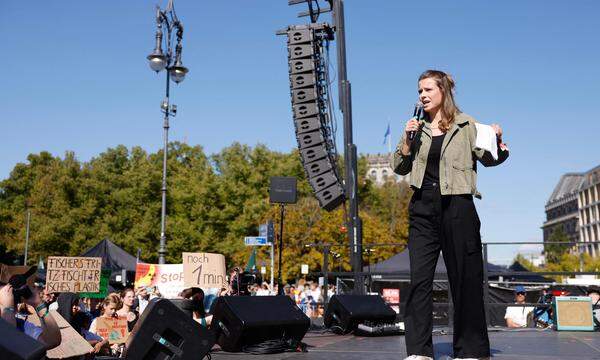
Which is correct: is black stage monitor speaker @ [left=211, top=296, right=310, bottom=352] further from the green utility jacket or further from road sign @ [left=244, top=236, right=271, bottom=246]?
road sign @ [left=244, top=236, right=271, bottom=246]

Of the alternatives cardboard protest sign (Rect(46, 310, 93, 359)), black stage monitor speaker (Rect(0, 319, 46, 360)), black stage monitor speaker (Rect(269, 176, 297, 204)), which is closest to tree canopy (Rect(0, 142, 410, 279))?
black stage monitor speaker (Rect(269, 176, 297, 204))

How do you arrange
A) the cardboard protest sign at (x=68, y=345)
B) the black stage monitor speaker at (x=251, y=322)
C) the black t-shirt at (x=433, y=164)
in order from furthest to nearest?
the black stage monitor speaker at (x=251, y=322) < the cardboard protest sign at (x=68, y=345) < the black t-shirt at (x=433, y=164)

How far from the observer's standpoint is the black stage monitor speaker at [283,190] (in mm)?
10945

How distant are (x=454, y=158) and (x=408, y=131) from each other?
35 cm

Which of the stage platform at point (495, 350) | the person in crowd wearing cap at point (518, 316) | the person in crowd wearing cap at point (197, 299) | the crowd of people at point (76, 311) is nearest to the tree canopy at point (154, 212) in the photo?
the person in crowd wearing cap at point (518, 316)

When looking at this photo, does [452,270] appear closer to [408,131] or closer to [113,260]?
[408,131]

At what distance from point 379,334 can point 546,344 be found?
8.11 feet

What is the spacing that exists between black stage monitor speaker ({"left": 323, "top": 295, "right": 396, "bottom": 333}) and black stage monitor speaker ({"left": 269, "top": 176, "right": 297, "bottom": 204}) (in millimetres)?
2395

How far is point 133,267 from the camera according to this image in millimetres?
22562

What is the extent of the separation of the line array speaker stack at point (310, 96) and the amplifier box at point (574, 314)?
→ 602cm

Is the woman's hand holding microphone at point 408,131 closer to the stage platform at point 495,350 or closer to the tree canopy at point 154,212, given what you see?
the stage platform at point 495,350

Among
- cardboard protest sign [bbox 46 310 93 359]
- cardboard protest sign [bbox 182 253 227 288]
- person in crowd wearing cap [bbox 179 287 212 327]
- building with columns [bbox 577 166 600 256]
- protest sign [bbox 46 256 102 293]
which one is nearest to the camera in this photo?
cardboard protest sign [bbox 46 310 93 359]

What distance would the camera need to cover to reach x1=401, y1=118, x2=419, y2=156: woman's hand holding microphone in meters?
4.04

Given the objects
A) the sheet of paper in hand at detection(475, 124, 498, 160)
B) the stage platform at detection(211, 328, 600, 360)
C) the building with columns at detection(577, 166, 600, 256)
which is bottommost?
the stage platform at detection(211, 328, 600, 360)
